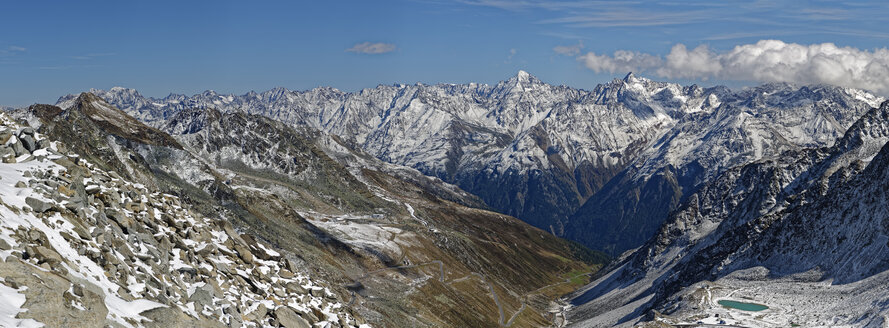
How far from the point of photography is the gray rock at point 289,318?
162 feet

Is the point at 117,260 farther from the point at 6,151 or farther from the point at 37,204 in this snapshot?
the point at 6,151

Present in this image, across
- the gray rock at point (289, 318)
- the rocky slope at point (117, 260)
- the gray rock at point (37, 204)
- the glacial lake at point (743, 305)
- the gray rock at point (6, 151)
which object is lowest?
the glacial lake at point (743, 305)

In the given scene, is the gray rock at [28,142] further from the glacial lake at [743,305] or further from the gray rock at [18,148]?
the glacial lake at [743,305]

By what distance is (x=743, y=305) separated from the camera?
419 ft

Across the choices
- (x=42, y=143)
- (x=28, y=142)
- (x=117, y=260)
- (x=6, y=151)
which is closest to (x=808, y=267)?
(x=117, y=260)

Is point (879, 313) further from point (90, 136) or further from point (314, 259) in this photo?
point (90, 136)

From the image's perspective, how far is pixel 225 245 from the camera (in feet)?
186

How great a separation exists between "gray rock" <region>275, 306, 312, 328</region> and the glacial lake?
327 feet

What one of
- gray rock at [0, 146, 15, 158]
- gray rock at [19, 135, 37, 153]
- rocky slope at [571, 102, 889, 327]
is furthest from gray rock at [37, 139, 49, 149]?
rocky slope at [571, 102, 889, 327]

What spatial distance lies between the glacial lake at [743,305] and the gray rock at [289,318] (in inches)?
3924

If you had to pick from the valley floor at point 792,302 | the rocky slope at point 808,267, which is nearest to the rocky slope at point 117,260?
the valley floor at point 792,302

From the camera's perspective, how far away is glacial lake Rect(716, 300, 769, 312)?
402 ft

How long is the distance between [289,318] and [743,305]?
107 m

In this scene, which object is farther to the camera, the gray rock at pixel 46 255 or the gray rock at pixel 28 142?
the gray rock at pixel 28 142
